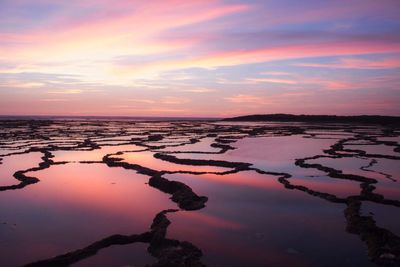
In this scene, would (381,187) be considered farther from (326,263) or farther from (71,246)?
(71,246)

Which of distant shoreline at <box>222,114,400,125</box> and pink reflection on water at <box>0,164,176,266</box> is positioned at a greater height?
distant shoreline at <box>222,114,400,125</box>

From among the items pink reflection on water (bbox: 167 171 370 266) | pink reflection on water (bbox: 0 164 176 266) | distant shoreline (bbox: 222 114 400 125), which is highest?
distant shoreline (bbox: 222 114 400 125)

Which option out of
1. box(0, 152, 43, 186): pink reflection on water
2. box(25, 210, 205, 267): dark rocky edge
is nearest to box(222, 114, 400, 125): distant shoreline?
box(0, 152, 43, 186): pink reflection on water

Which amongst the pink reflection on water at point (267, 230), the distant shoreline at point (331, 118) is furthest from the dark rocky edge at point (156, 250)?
the distant shoreline at point (331, 118)

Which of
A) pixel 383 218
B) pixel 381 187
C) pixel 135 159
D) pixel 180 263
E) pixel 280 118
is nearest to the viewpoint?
pixel 180 263

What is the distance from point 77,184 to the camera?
1180 cm

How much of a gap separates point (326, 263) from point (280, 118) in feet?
346

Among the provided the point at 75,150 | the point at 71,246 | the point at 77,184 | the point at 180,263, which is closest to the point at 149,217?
the point at 71,246

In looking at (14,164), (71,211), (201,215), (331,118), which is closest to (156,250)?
(201,215)

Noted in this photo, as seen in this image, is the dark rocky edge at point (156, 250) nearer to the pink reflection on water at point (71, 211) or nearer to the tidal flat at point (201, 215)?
the tidal flat at point (201, 215)

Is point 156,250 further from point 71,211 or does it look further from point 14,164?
point 14,164

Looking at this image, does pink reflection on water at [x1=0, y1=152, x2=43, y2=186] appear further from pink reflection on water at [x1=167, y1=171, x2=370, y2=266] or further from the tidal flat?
pink reflection on water at [x1=167, y1=171, x2=370, y2=266]

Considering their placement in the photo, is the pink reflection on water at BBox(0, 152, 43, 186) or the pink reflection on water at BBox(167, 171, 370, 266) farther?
the pink reflection on water at BBox(0, 152, 43, 186)

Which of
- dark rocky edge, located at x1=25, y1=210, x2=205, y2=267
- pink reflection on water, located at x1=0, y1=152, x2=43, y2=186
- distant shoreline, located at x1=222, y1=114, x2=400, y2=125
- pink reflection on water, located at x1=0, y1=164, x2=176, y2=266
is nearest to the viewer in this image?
dark rocky edge, located at x1=25, y1=210, x2=205, y2=267
